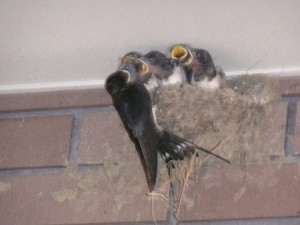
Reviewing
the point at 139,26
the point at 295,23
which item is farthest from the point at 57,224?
the point at 295,23

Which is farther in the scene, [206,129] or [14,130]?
[14,130]

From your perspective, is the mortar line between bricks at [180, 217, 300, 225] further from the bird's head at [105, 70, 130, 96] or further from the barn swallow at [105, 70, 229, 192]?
the bird's head at [105, 70, 130, 96]

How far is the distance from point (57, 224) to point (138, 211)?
0.25 metres

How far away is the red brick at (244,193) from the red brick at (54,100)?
1.50 ft

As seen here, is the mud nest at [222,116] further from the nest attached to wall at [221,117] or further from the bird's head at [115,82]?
the bird's head at [115,82]

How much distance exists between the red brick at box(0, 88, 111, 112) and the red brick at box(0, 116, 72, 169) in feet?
0.15

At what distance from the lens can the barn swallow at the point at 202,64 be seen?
1808mm

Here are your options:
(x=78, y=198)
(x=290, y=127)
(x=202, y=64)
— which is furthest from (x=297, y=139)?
(x=78, y=198)

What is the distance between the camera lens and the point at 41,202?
1729 mm

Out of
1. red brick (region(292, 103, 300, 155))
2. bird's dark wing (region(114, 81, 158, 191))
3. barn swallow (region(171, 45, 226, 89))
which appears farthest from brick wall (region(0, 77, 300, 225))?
barn swallow (region(171, 45, 226, 89))

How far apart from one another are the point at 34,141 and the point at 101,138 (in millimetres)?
230

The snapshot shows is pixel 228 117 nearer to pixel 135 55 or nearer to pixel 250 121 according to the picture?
pixel 250 121

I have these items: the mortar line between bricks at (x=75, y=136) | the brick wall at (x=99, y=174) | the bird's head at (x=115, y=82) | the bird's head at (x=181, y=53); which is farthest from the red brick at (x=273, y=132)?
the mortar line between bricks at (x=75, y=136)

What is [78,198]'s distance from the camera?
5.63 ft
